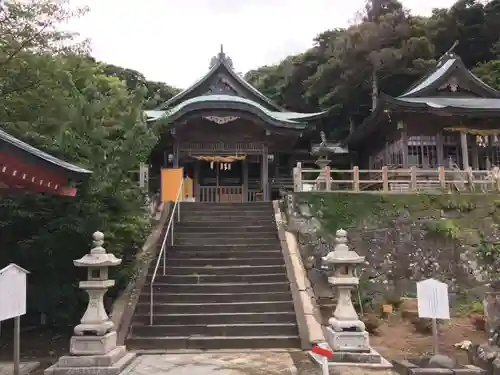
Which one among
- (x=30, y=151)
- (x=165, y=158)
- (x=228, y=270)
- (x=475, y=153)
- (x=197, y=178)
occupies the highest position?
(x=165, y=158)

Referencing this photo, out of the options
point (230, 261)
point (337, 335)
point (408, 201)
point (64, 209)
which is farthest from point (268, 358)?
point (408, 201)

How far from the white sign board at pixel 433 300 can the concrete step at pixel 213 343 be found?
235 cm

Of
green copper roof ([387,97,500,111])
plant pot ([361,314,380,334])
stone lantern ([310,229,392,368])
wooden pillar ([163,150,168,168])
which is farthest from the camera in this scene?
wooden pillar ([163,150,168,168])

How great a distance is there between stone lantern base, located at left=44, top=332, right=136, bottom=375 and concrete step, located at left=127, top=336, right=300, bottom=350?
82cm

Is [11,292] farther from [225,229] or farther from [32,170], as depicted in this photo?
[225,229]

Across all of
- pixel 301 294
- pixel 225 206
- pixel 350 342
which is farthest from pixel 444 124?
pixel 350 342

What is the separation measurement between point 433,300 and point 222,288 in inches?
175

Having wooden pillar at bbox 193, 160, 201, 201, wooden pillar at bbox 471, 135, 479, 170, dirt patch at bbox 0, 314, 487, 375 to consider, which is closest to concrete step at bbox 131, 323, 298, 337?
dirt patch at bbox 0, 314, 487, 375

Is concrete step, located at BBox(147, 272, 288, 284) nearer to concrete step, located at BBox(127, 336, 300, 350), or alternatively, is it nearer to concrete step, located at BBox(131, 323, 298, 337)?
concrete step, located at BBox(131, 323, 298, 337)

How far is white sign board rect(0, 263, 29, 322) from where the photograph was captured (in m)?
5.10

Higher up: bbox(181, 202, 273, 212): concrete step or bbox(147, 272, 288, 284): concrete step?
bbox(181, 202, 273, 212): concrete step

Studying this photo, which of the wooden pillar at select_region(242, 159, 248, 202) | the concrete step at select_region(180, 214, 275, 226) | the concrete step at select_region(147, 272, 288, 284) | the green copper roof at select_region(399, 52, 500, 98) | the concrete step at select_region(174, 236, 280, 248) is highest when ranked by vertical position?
the green copper roof at select_region(399, 52, 500, 98)

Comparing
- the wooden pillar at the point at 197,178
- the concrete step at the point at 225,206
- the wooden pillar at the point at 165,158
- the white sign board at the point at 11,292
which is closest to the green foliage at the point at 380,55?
the wooden pillar at the point at 197,178

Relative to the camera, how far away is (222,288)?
948 cm
